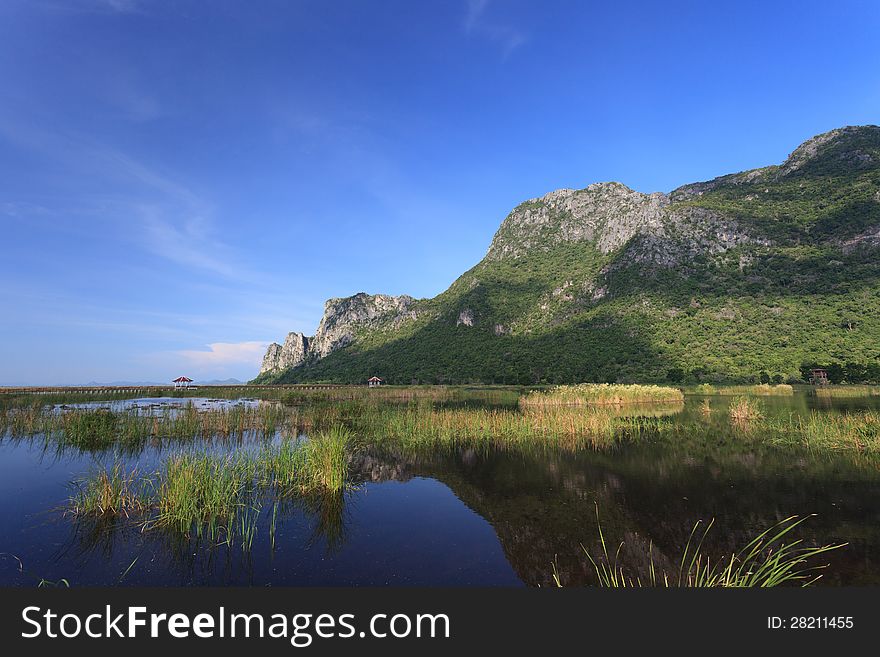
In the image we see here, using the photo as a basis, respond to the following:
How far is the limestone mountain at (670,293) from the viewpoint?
64.0m

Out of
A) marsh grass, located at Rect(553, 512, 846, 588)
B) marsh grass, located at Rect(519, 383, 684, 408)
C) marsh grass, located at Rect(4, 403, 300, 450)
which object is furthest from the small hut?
marsh grass, located at Rect(4, 403, 300, 450)

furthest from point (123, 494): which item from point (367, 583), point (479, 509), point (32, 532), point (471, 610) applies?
point (471, 610)

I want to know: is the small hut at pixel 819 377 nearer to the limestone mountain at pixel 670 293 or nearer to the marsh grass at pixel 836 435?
the limestone mountain at pixel 670 293

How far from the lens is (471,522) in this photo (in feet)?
30.2

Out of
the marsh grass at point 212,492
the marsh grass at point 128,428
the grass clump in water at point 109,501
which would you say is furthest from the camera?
the marsh grass at point 128,428

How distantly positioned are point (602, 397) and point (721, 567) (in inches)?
1220

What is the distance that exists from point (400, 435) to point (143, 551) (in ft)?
44.7

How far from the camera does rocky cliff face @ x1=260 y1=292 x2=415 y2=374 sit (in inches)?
6270

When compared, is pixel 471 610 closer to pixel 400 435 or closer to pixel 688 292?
pixel 400 435

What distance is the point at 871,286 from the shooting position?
2618 inches

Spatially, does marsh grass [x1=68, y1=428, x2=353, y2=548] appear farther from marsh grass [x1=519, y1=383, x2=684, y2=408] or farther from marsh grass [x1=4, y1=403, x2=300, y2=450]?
marsh grass [x1=519, y1=383, x2=684, y2=408]

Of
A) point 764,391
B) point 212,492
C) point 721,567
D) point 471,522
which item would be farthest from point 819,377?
point 212,492

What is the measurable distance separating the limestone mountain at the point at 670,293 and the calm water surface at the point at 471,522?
55875mm

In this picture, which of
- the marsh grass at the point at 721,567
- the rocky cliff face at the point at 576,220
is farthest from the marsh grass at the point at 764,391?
the rocky cliff face at the point at 576,220
